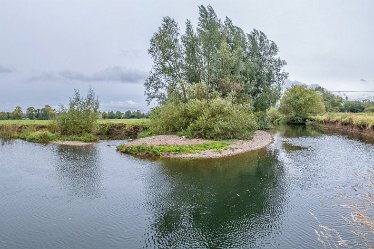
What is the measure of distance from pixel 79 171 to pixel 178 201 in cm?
820

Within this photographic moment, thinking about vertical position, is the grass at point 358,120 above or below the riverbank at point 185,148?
above

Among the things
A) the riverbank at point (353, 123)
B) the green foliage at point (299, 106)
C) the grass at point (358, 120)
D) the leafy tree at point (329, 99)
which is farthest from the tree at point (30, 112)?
the leafy tree at point (329, 99)

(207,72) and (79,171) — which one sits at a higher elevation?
(207,72)

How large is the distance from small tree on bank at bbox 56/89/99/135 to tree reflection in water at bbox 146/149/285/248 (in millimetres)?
19922

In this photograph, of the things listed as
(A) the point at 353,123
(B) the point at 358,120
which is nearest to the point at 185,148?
(B) the point at 358,120

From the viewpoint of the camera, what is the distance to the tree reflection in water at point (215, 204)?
31.9 ft

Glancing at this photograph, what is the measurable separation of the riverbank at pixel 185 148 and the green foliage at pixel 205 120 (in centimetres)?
156

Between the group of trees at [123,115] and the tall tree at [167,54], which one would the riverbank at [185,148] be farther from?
the group of trees at [123,115]

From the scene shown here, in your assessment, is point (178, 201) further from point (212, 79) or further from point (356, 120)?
point (356, 120)

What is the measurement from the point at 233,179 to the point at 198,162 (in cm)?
498

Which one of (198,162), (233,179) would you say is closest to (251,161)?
(198,162)

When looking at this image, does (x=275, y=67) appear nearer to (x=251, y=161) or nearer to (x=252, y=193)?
(x=251, y=161)

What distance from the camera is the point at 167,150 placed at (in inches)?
955

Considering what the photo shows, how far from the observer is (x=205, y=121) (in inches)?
1178
